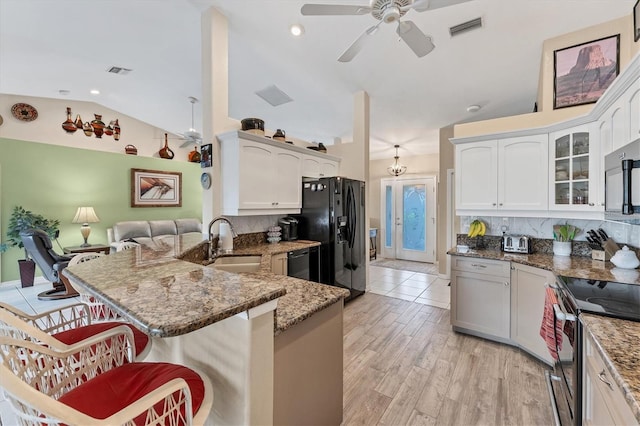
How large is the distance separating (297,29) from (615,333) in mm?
3407

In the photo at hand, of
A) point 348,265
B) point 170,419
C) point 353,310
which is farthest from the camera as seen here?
point 348,265

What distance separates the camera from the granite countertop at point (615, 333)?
33.4 inches

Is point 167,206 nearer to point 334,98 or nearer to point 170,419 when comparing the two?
point 334,98

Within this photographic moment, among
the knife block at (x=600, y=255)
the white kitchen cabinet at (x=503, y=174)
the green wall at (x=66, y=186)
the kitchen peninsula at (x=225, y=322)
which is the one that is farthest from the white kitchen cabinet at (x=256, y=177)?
the green wall at (x=66, y=186)

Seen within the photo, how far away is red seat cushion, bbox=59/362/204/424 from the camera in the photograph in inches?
34.7

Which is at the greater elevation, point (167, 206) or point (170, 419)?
point (167, 206)

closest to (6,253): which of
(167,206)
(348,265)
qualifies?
(167,206)

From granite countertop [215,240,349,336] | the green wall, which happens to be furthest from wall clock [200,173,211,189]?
the green wall

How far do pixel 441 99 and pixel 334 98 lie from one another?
168 centimetres

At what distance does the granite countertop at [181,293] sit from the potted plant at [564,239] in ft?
8.46

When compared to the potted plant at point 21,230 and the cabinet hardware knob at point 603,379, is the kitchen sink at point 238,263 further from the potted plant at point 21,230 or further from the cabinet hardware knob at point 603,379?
the potted plant at point 21,230

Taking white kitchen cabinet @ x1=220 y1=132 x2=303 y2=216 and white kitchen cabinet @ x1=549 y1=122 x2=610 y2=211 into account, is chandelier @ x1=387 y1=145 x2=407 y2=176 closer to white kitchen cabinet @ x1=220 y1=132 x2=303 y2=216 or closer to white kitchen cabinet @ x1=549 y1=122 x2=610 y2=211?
white kitchen cabinet @ x1=220 y1=132 x2=303 y2=216

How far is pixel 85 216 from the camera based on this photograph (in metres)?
5.23

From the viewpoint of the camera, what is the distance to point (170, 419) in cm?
80
